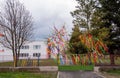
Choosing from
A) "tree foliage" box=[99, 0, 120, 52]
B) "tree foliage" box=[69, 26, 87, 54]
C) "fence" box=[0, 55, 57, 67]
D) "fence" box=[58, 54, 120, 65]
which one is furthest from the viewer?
"tree foliage" box=[69, 26, 87, 54]

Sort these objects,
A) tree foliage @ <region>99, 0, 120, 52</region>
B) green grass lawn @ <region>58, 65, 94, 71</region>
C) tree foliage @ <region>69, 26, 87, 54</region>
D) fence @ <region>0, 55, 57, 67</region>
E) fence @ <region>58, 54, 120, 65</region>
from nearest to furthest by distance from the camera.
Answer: green grass lawn @ <region>58, 65, 94, 71</region>
fence @ <region>58, 54, 120, 65</region>
tree foliage @ <region>99, 0, 120, 52</region>
fence @ <region>0, 55, 57, 67</region>
tree foliage @ <region>69, 26, 87, 54</region>

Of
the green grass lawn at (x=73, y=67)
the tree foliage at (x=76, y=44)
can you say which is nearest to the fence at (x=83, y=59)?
the green grass lawn at (x=73, y=67)

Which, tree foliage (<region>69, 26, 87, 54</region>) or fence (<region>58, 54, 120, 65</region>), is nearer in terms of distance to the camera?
fence (<region>58, 54, 120, 65</region>)

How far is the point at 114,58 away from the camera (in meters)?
30.8

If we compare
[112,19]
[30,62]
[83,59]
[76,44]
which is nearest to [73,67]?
[83,59]

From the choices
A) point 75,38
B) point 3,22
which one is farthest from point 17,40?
point 75,38

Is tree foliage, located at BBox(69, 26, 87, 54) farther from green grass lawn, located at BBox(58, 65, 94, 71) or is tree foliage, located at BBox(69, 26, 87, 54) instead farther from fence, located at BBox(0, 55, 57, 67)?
green grass lawn, located at BBox(58, 65, 94, 71)

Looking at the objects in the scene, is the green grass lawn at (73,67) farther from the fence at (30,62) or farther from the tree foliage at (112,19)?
the tree foliage at (112,19)

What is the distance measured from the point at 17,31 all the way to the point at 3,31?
2.30 metres

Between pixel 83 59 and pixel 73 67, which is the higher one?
pixel 83 59

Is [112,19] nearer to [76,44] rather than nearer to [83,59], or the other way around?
[76,44]

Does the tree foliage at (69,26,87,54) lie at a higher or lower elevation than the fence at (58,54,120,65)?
higher

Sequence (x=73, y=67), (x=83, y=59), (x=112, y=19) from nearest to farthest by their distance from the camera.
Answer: (x=73, y=67), (x=83, y=59), (x=112, y=19)

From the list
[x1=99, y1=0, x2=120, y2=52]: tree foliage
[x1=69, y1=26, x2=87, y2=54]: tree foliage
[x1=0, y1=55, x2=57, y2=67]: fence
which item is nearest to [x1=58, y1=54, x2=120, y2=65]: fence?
[x1=0, y1=55, x2=57, y2=67]: fence
